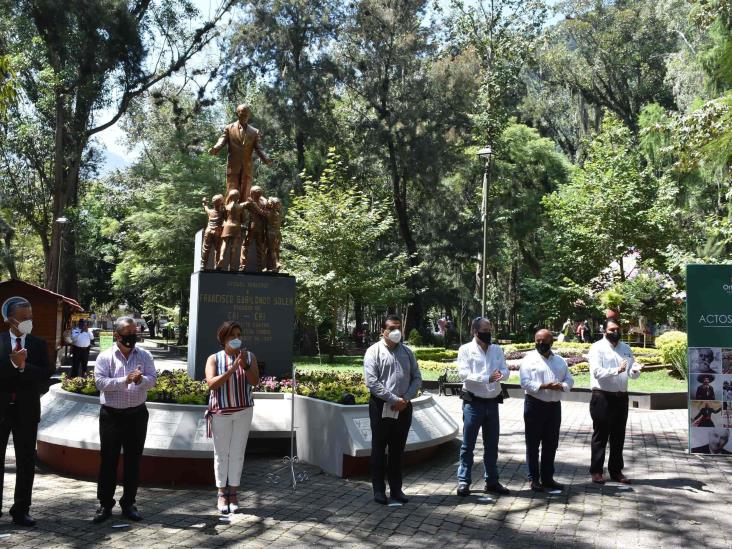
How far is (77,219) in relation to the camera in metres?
30.7

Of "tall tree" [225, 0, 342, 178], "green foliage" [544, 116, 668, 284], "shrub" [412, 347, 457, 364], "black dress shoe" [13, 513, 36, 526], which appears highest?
"tall tree" [225, 0, 342, 178]

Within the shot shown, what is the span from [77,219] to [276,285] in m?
21.8

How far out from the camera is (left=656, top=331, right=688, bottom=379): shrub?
18000 millimetres

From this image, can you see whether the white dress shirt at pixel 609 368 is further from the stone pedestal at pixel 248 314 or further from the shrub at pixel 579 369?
the shrub at pixel 579 369

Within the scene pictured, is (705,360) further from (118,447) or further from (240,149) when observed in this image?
(240,149)

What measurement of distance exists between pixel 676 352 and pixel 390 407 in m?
13.9

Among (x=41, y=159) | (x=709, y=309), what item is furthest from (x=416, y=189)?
(x=709, y=309)

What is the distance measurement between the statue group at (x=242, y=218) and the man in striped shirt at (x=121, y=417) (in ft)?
19.5

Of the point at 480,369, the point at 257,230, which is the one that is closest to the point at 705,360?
the point at 480,369

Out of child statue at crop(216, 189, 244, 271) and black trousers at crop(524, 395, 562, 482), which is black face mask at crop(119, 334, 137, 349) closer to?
black trousers at crop(524, 395, 562, 482)

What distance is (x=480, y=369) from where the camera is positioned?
718 cm

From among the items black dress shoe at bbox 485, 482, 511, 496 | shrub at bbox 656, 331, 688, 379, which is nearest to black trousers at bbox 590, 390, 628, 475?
black dress shoe at bbox 485, 482, 511, 496

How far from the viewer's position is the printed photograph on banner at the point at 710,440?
9383 mm

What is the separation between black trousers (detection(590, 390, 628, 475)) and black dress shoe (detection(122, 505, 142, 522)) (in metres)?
4.83
